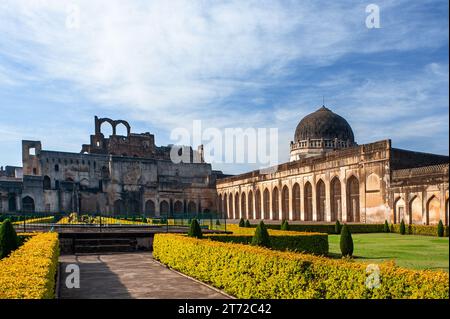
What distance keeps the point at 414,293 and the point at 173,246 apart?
909 cm

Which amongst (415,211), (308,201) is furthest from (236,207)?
(415,211)

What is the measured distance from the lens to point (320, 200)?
40594mm

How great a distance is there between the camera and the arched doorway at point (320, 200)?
40.2 m

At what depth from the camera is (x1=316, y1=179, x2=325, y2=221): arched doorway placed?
40.2 meters

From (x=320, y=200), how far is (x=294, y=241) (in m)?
25.2

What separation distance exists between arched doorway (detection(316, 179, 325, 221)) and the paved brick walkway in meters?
26.9

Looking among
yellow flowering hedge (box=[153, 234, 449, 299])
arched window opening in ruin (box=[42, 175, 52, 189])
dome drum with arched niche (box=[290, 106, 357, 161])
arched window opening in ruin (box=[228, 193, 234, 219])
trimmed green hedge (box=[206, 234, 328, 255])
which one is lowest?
arched window opening in ruin (box=[228, 193, 234, 219])

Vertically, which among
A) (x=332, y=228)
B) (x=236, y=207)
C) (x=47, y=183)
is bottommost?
(x=236, y=207)

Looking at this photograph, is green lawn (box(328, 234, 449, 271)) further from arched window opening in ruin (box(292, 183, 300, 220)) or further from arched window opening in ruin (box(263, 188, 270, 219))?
arched window opening in ruin (box(263, 188, 270, 219))

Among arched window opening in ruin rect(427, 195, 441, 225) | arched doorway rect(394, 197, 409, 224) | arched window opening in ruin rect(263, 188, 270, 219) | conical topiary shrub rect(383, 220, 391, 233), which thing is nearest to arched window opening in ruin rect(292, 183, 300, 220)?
arched window opening in ruin rect(263, 188, 270, 219)

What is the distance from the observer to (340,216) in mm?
37594

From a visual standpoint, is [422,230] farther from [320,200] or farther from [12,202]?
[12,202]

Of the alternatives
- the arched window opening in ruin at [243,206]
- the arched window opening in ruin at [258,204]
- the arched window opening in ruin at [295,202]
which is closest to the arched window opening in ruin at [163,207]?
the arched window opening in ruin at [243,206]
